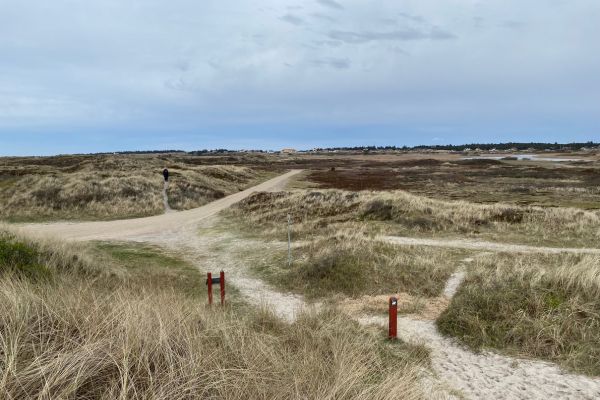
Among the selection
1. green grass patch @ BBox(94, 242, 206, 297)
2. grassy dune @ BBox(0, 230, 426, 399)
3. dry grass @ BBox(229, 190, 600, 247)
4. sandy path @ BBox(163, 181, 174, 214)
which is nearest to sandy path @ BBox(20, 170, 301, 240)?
sandy path @ BBox(163, 181, 174, 214)

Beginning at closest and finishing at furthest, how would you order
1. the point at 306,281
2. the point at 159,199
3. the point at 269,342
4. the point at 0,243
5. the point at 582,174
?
the point at 269,342 < the point at 0,243 < the point at 306,281 < the point at 159,199 < the point at 582,174

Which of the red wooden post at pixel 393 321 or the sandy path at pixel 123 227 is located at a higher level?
the red wooden post at pixel 393 321

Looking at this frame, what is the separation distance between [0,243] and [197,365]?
29.1 ft

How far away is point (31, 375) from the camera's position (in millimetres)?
3338

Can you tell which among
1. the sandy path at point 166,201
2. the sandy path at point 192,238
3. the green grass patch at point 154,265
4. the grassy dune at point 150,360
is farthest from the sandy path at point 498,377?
the sandy path at point 166,201

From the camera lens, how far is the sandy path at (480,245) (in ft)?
53.5

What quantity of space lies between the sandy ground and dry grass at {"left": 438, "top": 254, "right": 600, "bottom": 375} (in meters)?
0.41

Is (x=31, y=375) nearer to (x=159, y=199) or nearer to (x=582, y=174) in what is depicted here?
(x=159, y=199)

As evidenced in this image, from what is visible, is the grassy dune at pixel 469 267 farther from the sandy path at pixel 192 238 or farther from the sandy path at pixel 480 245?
the sandy path at pixel 480 245

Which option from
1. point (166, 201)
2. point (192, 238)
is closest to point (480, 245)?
point (192, 238)

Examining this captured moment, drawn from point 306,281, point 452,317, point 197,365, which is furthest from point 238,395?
point 306,281

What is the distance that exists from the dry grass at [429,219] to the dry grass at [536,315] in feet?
31.5

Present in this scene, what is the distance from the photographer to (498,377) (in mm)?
6996

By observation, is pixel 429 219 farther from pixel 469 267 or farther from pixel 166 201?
pixel 166 201
